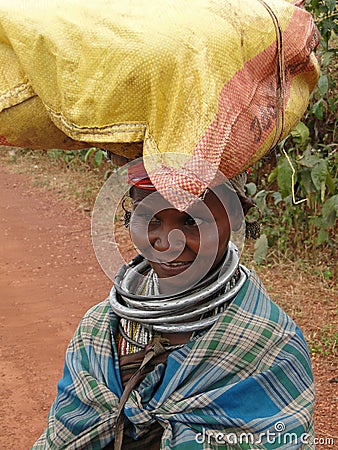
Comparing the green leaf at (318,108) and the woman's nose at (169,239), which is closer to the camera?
the woman's nose at (169,239)

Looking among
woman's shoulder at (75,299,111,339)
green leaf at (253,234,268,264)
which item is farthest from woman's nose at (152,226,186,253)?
green leaf at (253,234,268,264)

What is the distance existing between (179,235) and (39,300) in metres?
3.43

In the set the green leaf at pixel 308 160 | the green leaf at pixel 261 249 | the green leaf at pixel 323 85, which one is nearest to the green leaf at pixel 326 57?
the green leaf at pixel 323 85

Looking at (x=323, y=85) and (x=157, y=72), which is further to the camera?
(x=323, y=85)

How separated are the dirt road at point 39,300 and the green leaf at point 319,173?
0.71m

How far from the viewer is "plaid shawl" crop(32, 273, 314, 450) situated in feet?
5.40

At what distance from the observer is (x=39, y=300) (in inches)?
192

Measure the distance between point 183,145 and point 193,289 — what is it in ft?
1.41

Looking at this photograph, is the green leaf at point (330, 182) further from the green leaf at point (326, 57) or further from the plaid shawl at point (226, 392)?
the plaid shawl at point (226, 392)

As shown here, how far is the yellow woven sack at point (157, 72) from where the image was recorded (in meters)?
1.34

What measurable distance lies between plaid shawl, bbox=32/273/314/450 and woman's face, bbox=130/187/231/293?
14cm

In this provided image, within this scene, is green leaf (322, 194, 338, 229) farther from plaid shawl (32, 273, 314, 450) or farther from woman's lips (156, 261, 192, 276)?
woman's lips (156, 261, 192, 276)

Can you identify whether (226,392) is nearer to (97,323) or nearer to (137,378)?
(137,378)

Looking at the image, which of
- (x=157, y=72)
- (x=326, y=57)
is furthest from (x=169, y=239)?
(x=326, y=57)
